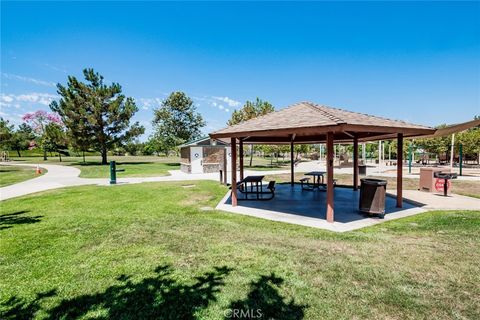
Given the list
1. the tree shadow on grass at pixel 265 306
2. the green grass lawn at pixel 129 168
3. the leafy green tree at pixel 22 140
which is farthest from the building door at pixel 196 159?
the leafy green tree at pixel 22 140

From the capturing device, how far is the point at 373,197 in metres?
7.38

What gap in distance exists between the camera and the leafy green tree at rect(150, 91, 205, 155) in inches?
1442

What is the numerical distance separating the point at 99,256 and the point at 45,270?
0.83m

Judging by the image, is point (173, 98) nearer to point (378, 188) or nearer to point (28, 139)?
point (378, 188)

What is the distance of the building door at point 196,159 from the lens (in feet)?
78.4

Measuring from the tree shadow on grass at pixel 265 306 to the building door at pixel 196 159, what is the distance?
20.8 m

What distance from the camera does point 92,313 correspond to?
10.3 feet

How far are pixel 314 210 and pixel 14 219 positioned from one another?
30.8 feet

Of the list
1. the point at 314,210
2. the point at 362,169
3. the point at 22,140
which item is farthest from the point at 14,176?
the point at 22,140

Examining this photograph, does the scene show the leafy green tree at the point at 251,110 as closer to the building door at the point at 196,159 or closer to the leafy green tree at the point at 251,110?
the leafy green tree at the point at 251,110

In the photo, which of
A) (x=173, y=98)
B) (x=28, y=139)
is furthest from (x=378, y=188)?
(x=28, y=139)

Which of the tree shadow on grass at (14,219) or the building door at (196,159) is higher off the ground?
the building door at (196,159)

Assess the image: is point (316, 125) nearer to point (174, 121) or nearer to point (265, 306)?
point (265, 306)

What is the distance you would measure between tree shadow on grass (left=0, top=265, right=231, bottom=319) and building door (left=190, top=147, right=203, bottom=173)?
66.2ft
